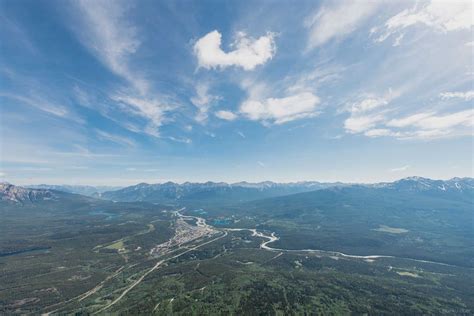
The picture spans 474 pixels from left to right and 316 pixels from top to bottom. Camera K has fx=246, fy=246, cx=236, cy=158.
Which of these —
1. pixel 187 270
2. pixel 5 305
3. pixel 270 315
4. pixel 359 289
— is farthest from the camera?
pixel 187 270

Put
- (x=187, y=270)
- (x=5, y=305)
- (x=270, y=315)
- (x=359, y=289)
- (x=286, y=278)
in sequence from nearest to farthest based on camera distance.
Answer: (x=270, y=315), (x=5, y=305), (x=359, y=289), (x=286, y=278), (x=187, y=270)

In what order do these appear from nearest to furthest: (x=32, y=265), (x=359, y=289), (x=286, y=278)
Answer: (x=359, y=289), (x=286, y=278), (x=32, y=265)

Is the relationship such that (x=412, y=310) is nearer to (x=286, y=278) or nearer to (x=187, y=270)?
(x=286, y=278)

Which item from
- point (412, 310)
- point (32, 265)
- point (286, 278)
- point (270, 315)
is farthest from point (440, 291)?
point (32, 265)

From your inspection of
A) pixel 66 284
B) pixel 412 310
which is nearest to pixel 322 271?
pixel 412 310

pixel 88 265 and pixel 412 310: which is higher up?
pixel 88 265

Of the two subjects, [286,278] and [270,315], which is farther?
[286,278]

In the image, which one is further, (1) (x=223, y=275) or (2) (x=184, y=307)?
(1) (x=223, y=275)

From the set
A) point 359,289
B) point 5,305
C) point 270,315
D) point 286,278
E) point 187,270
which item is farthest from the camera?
point 187,270

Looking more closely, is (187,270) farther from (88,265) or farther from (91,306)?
(88,265)
